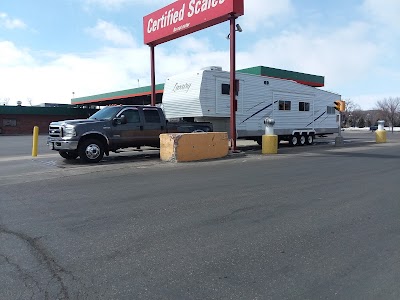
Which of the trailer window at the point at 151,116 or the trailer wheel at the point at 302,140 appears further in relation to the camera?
the trailer wheel at the point at 302,140

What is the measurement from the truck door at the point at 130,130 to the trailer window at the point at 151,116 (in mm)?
332

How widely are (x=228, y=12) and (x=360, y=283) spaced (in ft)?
42.1

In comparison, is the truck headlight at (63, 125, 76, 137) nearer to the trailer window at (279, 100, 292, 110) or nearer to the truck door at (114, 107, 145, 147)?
the truck door at (114, 107, 145, 147)

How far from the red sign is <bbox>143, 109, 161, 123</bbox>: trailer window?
4753 millimetres

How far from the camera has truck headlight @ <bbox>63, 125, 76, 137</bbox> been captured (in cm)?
1169

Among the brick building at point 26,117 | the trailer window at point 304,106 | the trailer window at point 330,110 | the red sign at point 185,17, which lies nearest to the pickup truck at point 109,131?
the red sign at point 185,17

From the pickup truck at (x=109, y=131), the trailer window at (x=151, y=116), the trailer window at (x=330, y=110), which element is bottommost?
the pickup truck at (x=109, y=131)

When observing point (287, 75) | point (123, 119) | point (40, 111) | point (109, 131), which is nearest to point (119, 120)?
point (123, 119)

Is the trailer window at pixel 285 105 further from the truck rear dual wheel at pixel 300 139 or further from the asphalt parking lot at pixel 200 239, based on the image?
the asphalt parking lot at pixel 200 239

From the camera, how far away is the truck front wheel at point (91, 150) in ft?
39.2

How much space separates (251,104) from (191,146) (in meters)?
6.24

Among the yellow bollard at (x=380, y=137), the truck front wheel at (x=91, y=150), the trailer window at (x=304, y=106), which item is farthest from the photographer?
the yellow bollard at (x=380, y=137)

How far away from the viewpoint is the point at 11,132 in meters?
49.1

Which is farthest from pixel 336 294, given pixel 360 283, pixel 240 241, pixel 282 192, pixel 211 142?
pixel 211 142
